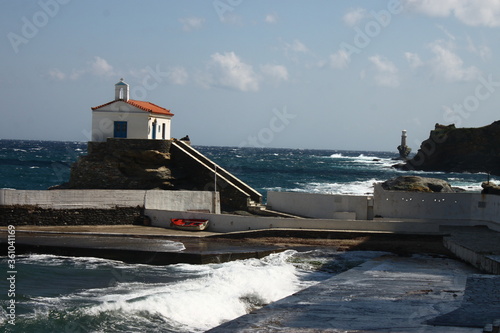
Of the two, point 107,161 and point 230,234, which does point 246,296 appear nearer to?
point 230,234

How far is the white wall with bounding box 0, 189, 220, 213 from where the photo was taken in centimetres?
2261

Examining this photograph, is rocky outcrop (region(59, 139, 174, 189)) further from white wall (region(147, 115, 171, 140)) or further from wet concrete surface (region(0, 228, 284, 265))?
wet concrete surface (region(0, 228, 284, 265))

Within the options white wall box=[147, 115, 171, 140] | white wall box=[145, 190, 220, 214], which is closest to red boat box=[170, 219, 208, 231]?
white wall box=[145, 190, 220, 214]

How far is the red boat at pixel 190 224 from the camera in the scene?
22.7 meters

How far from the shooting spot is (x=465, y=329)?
9.79 metres

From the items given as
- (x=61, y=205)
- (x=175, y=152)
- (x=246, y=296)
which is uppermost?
(x=175, y=152)

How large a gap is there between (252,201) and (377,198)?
5693 millimetres

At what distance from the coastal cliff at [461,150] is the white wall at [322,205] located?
5427cm

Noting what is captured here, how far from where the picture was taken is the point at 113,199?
23.7 meters

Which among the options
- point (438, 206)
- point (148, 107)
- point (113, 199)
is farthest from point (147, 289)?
point (148, 107)

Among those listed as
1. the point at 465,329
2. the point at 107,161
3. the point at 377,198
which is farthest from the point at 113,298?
the point at 107,161

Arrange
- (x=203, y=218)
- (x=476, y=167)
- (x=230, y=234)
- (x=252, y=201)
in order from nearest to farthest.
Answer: (x=230, y=234), (x=203, y=218), (x=252, y=201), (x=476, y=167)

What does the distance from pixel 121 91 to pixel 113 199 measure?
654 cm

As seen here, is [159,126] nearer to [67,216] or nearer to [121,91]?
[121,91]
